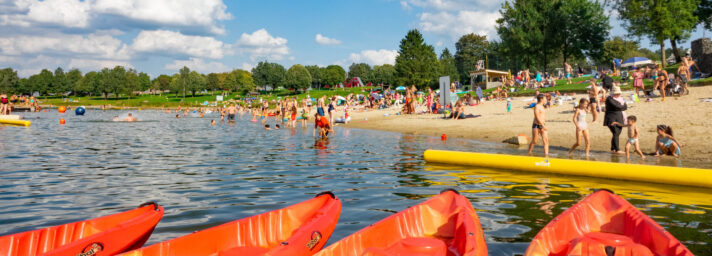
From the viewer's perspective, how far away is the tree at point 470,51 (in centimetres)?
10012

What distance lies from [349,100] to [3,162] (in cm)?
3718

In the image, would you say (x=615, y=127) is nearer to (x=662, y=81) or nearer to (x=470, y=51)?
(x=662, y=81)

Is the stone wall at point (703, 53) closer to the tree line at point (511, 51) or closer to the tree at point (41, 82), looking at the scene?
the tree line at point (511, 51)

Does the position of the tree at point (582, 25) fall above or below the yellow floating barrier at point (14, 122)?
above

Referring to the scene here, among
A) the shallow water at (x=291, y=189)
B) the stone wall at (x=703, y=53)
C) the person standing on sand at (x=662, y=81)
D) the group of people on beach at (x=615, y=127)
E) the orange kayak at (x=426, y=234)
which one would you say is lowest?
the shallow water at (x=291, y=189)

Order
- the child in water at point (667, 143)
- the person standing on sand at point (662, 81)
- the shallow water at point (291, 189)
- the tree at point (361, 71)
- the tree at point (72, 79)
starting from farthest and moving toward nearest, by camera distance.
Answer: the tree at point (361, 71) < the tree at point (72, 79) < the person standing on sand at point (662, 81) < the child in water at point (667, 143) < the shallow water at point (291, 189)

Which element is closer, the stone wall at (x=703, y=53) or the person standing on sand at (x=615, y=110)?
the person standing on sand at (x=615, y=110)

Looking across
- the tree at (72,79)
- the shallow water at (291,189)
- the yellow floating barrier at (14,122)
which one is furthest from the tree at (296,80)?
the shallow water at (291,189)

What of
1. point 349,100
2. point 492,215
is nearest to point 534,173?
point 492,215

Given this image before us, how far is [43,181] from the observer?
991 cm

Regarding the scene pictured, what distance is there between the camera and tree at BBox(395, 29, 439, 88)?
2425 inches

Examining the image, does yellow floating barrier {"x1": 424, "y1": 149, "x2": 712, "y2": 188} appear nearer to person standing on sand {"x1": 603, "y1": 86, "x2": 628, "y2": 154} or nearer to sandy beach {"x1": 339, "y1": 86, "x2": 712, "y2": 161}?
sandy beach {"x1": 339, "y1": 86, "x2": 712, "y2": 161}

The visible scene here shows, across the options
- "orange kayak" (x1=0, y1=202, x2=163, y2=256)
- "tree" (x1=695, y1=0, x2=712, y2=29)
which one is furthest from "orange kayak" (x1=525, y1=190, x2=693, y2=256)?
"tree" (x1=695, y1=0, x2=712, y2=29)

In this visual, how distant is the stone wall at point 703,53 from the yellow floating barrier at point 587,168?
23.6 metres
